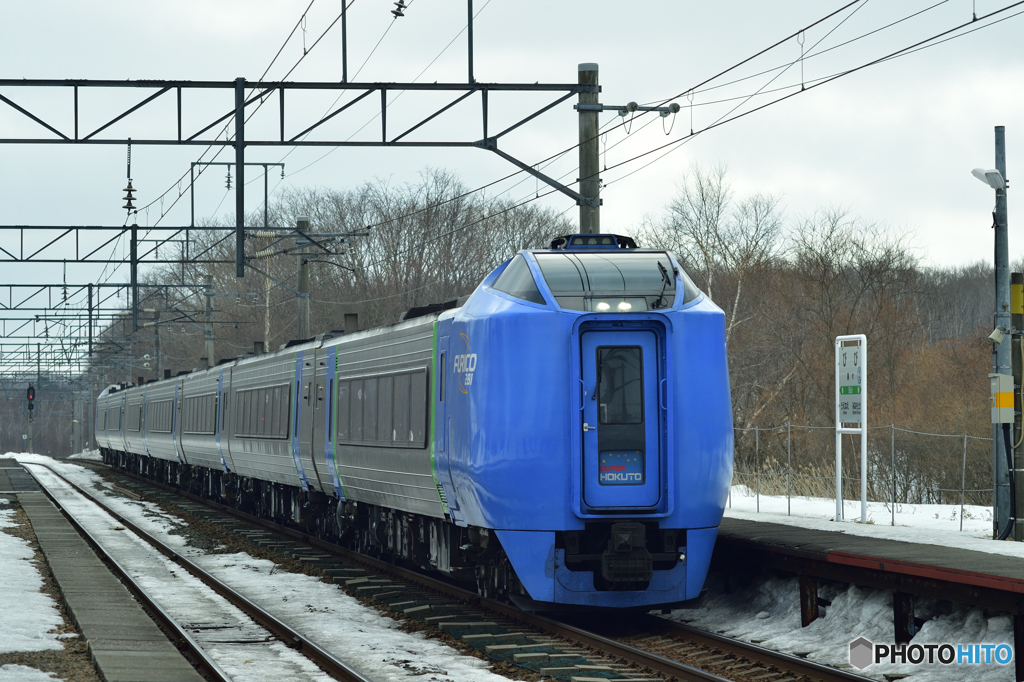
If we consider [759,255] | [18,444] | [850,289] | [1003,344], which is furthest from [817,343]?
[18,444]

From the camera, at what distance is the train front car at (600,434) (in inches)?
435

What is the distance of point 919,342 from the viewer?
136ft

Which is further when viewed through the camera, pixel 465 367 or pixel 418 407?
pixel 418 407

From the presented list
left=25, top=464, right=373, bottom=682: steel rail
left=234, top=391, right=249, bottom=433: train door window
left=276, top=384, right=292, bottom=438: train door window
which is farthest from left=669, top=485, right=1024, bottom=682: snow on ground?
left=234, top=391, right=249, bottom=433: train door window

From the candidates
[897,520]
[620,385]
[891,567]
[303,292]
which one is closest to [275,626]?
[620,385]

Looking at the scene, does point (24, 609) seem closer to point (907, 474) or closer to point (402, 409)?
point (402, 409)

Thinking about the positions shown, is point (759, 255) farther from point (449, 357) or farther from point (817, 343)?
point (449, 357)

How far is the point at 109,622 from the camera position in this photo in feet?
38.9

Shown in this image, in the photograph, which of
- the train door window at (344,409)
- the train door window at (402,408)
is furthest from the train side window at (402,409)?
the train door window at (344,409)

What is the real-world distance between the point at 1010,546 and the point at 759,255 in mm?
32916

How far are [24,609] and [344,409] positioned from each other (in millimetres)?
5295

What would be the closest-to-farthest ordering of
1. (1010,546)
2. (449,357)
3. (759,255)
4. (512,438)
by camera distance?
(512,438) → (449,357) → (1010,546) → (759,255)

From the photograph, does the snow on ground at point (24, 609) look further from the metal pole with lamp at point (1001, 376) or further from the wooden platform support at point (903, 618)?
the metal pole with lamp at point (1001, 376)

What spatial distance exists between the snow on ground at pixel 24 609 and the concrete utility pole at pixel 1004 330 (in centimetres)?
1010
